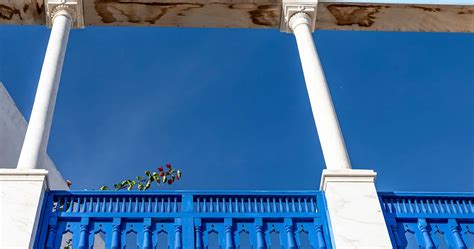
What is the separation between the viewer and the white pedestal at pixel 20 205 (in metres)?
6.28

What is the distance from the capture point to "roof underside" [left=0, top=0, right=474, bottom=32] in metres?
9.73

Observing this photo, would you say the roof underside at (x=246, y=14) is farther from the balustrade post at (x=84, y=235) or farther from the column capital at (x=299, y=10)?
the balustrade post at (x=84, y=235)

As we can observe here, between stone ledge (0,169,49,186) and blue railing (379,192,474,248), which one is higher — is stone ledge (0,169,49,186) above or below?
above

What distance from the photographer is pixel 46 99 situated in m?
7.75

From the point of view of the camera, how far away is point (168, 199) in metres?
7.23

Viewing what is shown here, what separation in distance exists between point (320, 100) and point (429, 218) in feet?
6.74

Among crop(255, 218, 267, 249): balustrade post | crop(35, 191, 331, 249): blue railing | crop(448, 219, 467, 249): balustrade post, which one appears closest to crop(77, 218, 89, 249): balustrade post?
crop(35, 191, 331, 249): blue railing

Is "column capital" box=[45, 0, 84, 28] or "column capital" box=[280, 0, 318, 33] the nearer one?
"column capital" box=[45, 0, 84, 28]

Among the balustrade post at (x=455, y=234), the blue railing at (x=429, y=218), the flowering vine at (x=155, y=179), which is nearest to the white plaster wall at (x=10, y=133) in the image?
the flowering vine at (x=155, y=179)

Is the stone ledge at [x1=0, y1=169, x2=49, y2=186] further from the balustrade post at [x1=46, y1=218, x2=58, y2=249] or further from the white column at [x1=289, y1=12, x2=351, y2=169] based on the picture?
the white column at [x1=289, y1=12, x2=351, y2=169]

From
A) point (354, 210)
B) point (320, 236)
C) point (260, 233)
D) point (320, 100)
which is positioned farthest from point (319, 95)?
point (260, 233)

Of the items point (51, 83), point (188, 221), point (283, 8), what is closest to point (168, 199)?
Result: point (188, 221)

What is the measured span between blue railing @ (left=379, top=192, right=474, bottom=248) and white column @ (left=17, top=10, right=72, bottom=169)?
415 cm

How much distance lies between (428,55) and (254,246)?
10573 mm
